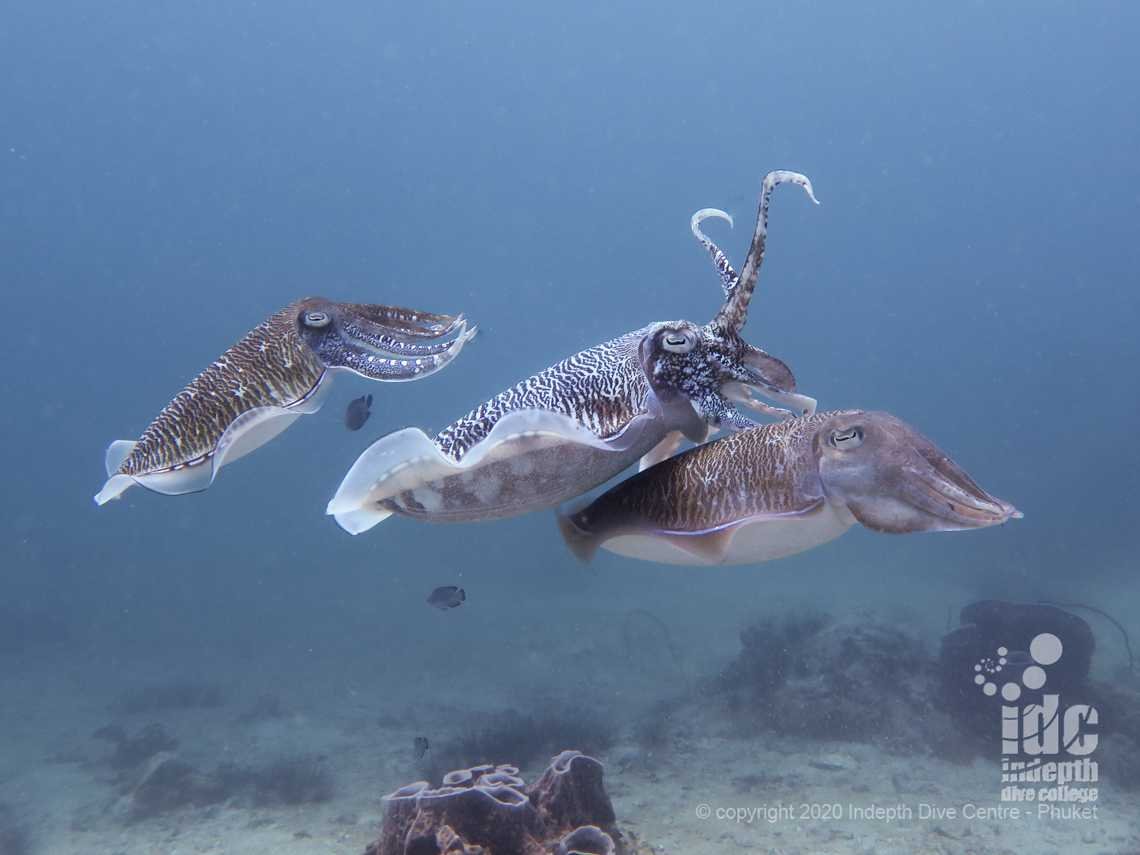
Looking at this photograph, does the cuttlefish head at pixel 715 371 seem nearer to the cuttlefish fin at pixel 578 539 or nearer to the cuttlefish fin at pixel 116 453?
the cuttlefish fin at pixel 578 539

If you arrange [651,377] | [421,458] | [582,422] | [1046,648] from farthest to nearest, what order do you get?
[1046,648] → [651,377] → [582,422] → [421,458]

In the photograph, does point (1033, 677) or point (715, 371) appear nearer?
point (715, 371)

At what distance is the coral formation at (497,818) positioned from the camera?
4.38 metres

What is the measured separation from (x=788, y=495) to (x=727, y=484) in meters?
0.23

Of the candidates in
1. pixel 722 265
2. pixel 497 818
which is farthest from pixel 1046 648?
pixel 722 265

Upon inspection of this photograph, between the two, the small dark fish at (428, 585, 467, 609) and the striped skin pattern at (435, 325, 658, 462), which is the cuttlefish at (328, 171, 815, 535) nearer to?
the striped skin pattern at (435, 325, 658, 462)

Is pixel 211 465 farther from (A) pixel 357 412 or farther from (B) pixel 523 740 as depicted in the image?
(B) pixel 523 740

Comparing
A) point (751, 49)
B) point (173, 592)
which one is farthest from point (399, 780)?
point (751, 49)

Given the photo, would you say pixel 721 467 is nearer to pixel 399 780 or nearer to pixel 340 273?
pixel 399 780

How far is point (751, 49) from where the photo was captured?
310 ft

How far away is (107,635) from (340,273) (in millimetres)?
70028

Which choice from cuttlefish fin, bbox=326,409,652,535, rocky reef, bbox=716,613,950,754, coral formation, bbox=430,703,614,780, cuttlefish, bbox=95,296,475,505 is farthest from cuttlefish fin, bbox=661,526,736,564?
rocky reef, bbox=716,613,950,754

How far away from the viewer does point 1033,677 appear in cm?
1262

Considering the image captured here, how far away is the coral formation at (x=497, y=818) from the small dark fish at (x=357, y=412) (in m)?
3.34
